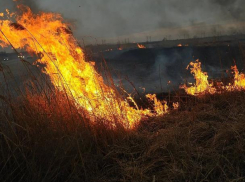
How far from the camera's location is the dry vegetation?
2.12 meters

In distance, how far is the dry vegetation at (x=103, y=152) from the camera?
6.94 feet

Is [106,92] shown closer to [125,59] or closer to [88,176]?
[88,176]

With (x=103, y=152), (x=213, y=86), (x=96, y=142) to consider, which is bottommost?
(x=103, y=152)

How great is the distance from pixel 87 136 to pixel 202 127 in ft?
5.76

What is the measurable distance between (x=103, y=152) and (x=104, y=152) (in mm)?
52

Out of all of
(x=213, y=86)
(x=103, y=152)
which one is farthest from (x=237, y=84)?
(x=103, y=152)

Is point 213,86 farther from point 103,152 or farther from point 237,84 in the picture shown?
point 103,152

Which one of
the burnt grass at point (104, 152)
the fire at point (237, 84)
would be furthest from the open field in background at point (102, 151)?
the fire at point (237, 84)

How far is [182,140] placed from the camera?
2.85 metres

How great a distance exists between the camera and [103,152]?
282 centimetres

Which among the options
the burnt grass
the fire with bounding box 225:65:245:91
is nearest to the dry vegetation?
the burnt grass

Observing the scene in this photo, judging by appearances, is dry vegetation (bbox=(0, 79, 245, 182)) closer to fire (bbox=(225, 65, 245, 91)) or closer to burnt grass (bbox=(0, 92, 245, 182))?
burnt grass (bbox=(0, 92, 245, 182))

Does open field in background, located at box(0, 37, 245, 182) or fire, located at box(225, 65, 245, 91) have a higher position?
fire, located at box(225, 65, 245, 91)

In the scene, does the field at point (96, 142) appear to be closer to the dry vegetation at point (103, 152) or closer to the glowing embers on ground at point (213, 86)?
the dry vegetation at point (103, 152)
